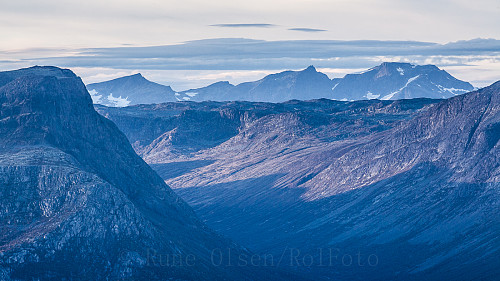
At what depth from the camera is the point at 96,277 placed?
19925 centimetres

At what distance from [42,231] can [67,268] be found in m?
9.28

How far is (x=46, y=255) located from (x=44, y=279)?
654cm

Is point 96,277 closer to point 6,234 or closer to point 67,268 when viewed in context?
point 67,268

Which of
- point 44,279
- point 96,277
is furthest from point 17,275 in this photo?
point 96,277

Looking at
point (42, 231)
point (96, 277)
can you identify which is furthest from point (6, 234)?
point (96, 277)

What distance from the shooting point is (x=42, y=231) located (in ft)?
654

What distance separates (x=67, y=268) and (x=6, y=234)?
14.0 m

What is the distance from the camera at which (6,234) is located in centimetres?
19738

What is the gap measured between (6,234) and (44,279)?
13.9 metres

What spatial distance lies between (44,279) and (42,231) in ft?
40.8

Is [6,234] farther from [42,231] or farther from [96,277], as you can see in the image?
[96,277]

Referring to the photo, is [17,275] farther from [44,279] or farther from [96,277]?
[96,277]

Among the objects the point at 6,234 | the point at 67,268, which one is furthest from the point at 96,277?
the point at 6,234

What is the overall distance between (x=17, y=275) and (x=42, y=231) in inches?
554
